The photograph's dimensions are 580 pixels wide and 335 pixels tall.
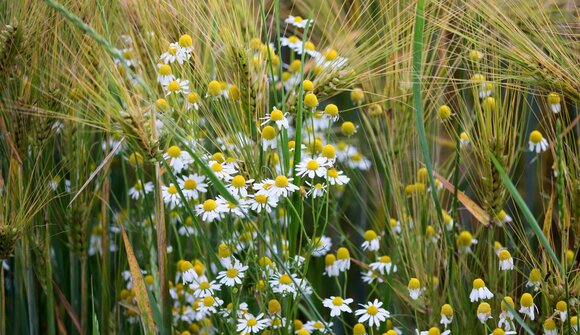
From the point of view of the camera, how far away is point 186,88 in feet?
4.15

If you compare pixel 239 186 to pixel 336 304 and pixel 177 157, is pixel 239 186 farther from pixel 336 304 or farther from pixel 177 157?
pixel 336 304

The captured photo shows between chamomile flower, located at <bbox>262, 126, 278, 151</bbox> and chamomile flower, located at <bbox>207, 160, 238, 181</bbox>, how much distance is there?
0.06 meters

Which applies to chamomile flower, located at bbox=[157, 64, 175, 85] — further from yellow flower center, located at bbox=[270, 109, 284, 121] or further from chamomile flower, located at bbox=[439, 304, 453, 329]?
chamomile flower, located at bbox=[439, 304, 453, 329]

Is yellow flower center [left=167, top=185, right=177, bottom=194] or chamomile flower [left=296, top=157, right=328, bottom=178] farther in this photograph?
yellow flower center [left=167, top=185, right=177, bottom=194]

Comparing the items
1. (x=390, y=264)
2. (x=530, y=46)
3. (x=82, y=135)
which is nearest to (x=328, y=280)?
(x=390, y=264)

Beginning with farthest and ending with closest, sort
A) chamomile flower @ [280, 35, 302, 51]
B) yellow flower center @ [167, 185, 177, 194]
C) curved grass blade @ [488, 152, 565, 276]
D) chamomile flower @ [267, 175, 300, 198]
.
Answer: chamomile flower @ [280, 35, 302, 51], yellow flower center @ [167, 185, 177, 194], chamomile flower @ [267, 175, 300, 198], curved grass blade @ [488, 152, 565, 276]

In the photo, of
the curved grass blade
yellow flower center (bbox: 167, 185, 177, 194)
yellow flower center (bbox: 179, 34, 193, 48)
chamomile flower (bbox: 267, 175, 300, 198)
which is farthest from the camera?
yellow flower center (bbox: 167, 185, 177, 194)

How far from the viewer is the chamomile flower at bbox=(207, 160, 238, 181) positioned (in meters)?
1.22

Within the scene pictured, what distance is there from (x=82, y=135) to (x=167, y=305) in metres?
0.32

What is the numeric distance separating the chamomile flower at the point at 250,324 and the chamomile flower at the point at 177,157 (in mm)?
245

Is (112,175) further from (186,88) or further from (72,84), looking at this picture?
(186,88)

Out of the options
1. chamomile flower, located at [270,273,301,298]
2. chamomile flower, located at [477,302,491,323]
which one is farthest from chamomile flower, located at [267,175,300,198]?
chamomile flower, located at [477,302,491,323]

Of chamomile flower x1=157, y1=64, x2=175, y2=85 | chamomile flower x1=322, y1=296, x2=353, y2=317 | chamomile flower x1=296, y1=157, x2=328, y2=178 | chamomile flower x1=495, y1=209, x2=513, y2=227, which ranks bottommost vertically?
chamomile flower x1=322, y1=296, x2=353, y2=317

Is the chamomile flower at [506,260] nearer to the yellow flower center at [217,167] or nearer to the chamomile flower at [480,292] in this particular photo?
the chamomile flower at [480,292]
